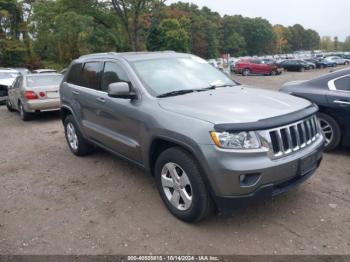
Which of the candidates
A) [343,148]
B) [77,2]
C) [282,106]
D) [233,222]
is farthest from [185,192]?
[77,2]

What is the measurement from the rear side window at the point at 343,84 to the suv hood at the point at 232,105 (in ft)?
6.28

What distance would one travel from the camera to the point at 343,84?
5332 millimetres

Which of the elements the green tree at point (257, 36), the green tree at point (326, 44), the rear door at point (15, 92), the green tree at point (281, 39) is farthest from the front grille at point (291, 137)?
the green tree at point (326, 44)

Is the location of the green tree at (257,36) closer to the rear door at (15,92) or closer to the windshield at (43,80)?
the rear door at (15,92)

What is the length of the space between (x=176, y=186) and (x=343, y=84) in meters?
3.46

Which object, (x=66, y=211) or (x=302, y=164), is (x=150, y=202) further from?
(x=302, y=164)

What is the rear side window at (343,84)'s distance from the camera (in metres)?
5.27

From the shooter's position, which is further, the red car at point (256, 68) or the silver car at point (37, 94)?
the red car at point (256, 68)

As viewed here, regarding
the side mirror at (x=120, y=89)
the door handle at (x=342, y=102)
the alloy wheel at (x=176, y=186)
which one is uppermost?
the side mirror at (x=120, y=89)

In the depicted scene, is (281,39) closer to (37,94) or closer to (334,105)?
(37,94)

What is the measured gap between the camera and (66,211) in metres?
3.99

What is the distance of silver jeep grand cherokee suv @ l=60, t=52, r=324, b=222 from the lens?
3.03m

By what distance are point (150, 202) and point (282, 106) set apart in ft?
6.22

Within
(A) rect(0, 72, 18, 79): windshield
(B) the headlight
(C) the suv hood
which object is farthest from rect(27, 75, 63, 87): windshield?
(B) the headlight
